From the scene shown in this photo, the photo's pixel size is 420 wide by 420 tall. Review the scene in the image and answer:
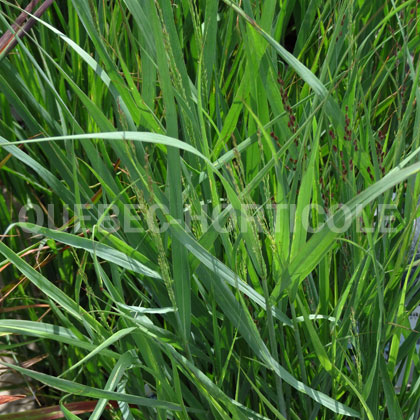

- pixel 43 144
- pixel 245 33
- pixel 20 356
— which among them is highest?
pixel 245 33

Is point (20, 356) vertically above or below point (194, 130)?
below

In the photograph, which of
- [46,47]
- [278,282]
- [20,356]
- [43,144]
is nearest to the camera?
[278,282]

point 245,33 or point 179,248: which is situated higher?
point 245,33

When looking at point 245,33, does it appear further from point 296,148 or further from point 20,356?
point 20,356

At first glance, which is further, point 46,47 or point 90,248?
point 46,47

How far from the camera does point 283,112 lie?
0.56 metres

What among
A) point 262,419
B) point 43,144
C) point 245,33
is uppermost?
point 245,33

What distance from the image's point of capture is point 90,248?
59 cm

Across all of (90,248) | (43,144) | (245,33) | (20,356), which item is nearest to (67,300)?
(90,248)

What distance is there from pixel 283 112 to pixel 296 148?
2.3 inches

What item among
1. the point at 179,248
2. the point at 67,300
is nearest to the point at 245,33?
the point at 179,248

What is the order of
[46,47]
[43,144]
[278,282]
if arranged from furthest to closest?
[46,47], [43,144], [278,282]

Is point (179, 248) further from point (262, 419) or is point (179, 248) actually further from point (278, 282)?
point (262, 419)

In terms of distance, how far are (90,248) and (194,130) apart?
14 centimetres
